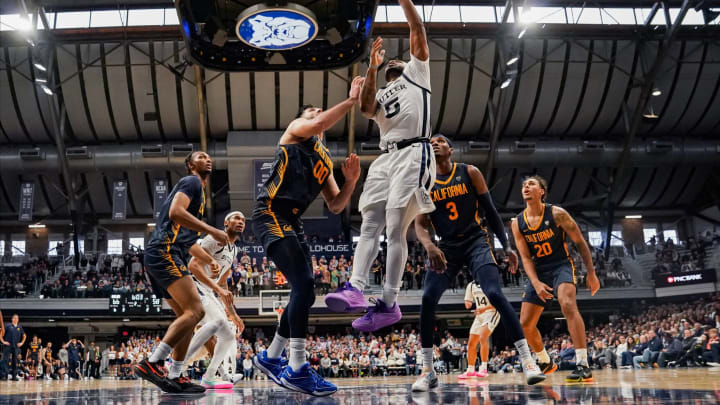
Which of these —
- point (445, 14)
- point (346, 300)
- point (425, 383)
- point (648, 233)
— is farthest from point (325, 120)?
point (648, 233)

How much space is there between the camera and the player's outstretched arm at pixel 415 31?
4.31m

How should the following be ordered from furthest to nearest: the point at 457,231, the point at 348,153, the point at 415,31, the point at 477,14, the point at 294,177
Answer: the point at 348,153, the point at 477,14, the point at 457,231, the point at 294,177, the point at 415,31

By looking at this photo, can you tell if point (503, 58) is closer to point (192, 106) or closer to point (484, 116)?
point (484, 116)

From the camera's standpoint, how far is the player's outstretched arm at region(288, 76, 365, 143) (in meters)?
4.26

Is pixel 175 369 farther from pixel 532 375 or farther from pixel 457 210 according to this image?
pixel 532 375

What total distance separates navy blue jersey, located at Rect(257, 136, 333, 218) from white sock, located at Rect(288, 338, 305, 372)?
948mm

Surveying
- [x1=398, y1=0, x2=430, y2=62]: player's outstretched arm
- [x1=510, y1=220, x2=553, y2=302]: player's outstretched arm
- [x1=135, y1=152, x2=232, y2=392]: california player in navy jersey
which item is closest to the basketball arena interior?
[x1=510, y1=220, x2=553, y2=302]: player's outstretched arm

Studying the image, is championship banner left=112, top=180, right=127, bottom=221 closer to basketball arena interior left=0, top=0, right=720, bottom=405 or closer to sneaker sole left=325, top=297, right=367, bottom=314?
basketball arena interior left=0, top=0, right=720, bottom=405

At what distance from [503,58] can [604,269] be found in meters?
10.5

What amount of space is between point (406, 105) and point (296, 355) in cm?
204

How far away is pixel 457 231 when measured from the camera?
19.1ft

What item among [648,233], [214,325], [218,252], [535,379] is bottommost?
[535,379]

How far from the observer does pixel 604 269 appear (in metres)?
26.0

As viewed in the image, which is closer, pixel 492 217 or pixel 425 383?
pixel 425 383
